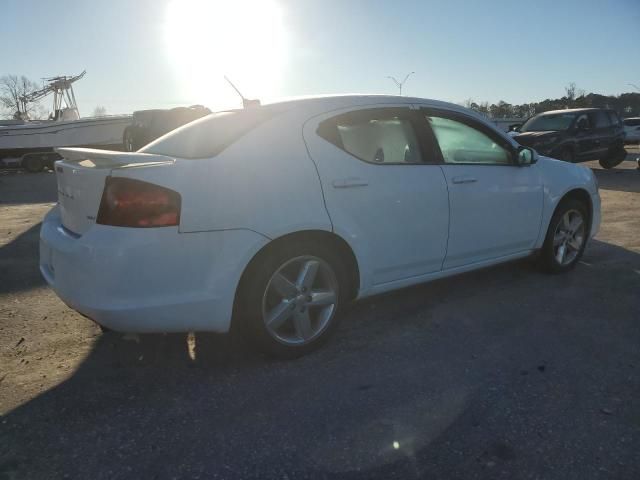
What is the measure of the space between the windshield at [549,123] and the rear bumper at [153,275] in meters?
13.4

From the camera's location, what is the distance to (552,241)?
4402 millimetres

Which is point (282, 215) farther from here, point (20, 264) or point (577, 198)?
point (20, 264)

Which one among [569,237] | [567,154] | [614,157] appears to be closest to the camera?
[569,237]

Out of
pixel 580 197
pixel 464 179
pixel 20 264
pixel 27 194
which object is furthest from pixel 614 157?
pixel 27 194

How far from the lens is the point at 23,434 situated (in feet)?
7.56

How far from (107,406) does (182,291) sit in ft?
2.28

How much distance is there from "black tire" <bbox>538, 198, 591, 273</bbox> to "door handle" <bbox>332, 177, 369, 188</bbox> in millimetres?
2167

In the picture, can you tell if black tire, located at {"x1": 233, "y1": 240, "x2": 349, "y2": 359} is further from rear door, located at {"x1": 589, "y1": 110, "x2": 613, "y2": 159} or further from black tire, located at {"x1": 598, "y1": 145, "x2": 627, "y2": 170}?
black tire, located at {"x1": 598, "y1": 145, "x2": 627, "y2": 170}

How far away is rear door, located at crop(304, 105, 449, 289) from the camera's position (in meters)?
2.99

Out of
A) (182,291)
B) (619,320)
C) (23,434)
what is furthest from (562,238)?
(23,434)

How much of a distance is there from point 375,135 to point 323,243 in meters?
0.87

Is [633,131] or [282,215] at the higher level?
[633,131]

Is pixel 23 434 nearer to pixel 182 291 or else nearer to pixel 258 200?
pixel 182 291

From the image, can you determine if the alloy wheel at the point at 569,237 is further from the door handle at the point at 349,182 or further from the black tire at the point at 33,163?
the black tire at the point at 33,163
